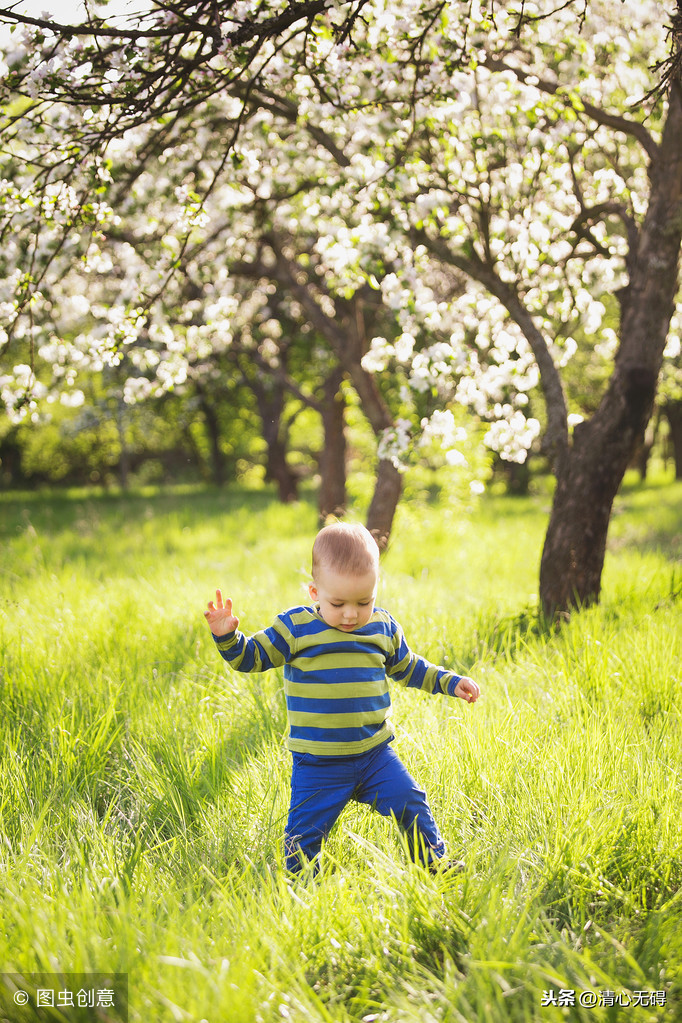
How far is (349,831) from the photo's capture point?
2496 mm

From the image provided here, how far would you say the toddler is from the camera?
256cm

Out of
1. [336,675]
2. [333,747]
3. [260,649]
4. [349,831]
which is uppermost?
[260,649]

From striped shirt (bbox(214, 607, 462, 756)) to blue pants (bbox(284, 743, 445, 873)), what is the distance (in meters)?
0.07

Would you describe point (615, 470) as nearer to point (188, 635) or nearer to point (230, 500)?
point (188, 635)

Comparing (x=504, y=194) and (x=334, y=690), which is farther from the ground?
(x=504, y=194)

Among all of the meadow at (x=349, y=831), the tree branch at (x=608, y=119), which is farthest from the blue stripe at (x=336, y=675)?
the tree branch at (x=608, y=119)

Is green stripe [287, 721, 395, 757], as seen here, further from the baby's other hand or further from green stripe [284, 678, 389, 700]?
the baby's other hand

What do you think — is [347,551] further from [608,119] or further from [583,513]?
[608,119]

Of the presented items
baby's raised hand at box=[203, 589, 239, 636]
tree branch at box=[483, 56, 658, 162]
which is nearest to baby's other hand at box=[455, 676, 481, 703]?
baby's raised hand at box=[203, 589, 239, 636]

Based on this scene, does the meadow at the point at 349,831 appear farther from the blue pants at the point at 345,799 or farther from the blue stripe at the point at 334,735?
the blue stripe at the point at 334,735

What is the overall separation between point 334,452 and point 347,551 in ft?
28.1

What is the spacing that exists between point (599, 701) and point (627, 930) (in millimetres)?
1604

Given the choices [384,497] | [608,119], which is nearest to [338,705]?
[608,119]

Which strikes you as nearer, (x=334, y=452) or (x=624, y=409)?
(x=624, y=409)
